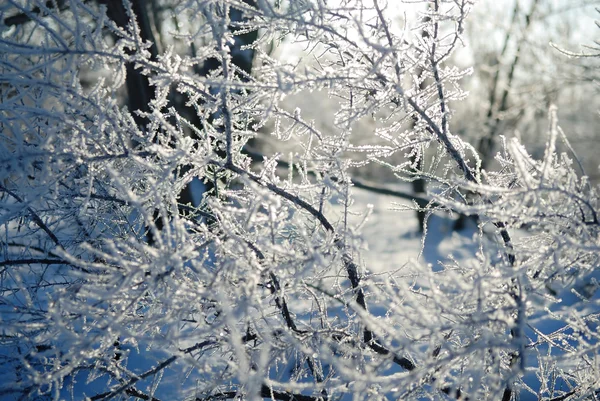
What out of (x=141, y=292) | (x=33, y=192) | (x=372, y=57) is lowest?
(x=141, y=292)

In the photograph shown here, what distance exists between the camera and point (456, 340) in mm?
2562

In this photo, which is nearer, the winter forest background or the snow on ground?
the winter forest background

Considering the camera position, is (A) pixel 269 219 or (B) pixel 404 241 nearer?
(A) pixel 269 219

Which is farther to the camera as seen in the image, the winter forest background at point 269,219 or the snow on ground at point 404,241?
the snow on ground at point 404,241

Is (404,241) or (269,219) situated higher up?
(404,241)

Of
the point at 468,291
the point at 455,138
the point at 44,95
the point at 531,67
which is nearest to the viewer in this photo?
the point at 468,291

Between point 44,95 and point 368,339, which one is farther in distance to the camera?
point 368,339

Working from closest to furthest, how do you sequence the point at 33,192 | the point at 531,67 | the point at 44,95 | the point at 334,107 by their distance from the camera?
the point at 33,192 < the point at 44,95 < the point at 531,67 < the point at 334,107

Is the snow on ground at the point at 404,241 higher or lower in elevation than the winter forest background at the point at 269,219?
higher

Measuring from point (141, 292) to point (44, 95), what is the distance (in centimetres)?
87

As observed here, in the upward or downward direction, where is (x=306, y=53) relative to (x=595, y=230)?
upward

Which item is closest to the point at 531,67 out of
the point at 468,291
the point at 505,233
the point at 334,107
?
the point at 334,107

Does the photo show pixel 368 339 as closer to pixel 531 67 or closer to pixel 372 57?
pixel 372 57

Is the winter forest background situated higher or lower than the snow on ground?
lower
